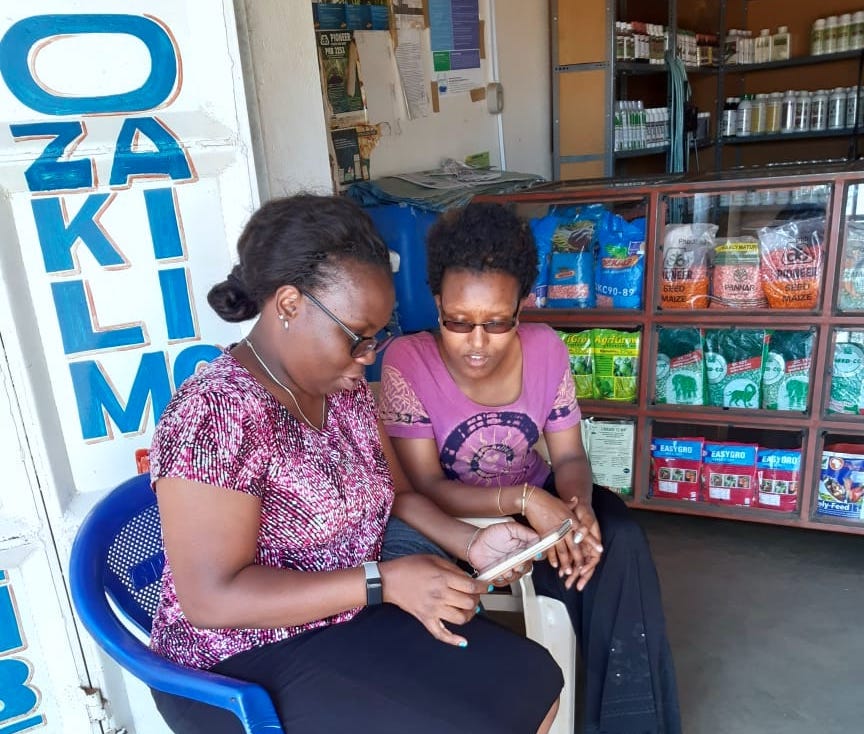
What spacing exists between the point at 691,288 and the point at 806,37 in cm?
503

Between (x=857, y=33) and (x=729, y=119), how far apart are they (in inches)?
43.4

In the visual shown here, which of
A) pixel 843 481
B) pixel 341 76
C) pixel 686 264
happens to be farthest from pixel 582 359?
pixel 341 76

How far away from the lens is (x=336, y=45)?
9.36ft

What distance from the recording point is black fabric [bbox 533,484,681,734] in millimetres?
1545

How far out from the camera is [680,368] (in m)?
2.64

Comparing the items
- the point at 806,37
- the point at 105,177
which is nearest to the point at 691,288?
the point at 105,177

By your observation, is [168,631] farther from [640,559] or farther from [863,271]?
[863,271]

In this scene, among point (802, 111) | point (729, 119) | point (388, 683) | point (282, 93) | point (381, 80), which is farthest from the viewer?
point (729, 119)

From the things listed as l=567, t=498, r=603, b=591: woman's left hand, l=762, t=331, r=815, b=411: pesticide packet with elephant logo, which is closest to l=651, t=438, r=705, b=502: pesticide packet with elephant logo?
l=762, t=331, r=815, b=411: pesticide packet with elephant logo

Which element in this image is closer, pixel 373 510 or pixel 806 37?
pixel 373 510

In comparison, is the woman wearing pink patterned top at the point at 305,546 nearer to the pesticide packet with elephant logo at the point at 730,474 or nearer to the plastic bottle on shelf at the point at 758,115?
the pesticide packet with elephant logo at the point at 730,474

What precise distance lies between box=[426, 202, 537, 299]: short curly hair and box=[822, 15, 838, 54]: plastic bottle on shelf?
18.5 ft

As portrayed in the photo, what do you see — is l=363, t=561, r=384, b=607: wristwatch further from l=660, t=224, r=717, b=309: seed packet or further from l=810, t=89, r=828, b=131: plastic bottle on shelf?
l=810, t=89, r=828, b=131: plastic bottle on shelf

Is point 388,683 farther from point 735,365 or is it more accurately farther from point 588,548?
point 735,365
